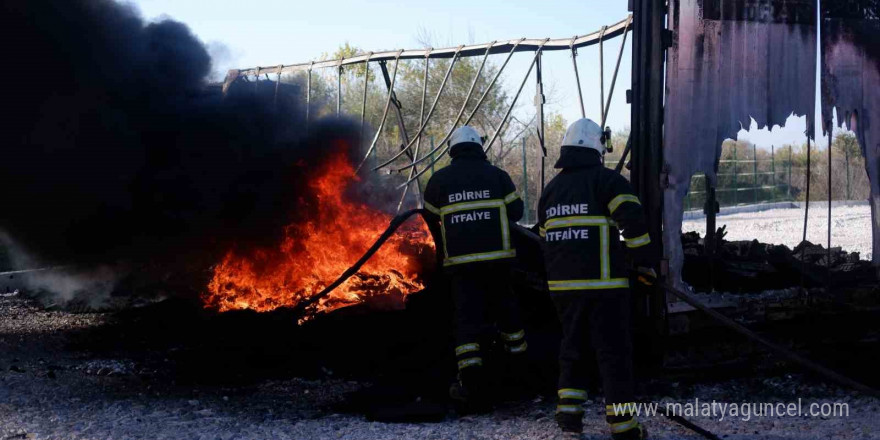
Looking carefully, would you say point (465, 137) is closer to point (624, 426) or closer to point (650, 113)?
point (650, 113)

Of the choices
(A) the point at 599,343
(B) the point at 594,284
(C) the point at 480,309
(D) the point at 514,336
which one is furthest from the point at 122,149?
(A) the point at 599,343

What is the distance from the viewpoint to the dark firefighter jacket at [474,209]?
558 centimetres

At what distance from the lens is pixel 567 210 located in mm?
4809

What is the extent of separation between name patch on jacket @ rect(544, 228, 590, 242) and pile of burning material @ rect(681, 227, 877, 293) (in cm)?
189

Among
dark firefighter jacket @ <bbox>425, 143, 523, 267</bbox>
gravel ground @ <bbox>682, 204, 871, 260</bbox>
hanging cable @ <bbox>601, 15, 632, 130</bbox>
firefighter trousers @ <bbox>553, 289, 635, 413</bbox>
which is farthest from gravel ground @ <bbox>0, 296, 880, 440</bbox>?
gravel ground @ <bbox>682, 204, 871, 260</bbox>

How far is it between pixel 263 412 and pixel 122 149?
14.5 feet

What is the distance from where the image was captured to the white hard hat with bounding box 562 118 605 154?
4852mm

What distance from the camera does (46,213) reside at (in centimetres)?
834

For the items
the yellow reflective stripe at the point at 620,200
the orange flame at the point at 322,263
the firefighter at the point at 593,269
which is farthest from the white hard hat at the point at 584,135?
the orange flame at the point at 322,263

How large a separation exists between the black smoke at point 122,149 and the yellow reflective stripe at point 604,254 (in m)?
4.84

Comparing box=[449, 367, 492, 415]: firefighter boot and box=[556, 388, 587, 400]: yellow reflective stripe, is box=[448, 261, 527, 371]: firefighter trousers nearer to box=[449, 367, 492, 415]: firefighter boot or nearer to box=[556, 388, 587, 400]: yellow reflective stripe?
box=[449, 367, 492, 415]: firefighter boot

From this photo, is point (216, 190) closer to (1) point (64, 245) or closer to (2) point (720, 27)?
(1) point (64, 245)

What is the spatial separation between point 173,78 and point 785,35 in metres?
6.83

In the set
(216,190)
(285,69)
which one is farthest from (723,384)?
(285,69)
